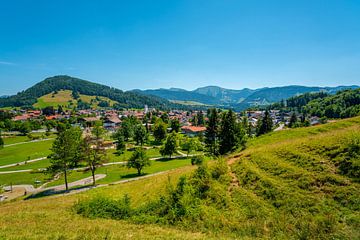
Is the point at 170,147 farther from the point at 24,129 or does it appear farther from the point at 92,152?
the point at 24,129

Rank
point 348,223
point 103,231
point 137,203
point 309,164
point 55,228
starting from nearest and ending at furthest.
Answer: point 348,223 < point 103,231 < point 55,228 < point 309,164 < point 137,203

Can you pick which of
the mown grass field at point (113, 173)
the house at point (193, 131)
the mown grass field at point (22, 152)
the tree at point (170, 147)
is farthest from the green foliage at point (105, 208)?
the house at point (193, 131)

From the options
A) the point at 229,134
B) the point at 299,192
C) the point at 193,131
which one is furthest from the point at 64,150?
the point at 193,131

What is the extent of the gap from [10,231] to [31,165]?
2427 inches

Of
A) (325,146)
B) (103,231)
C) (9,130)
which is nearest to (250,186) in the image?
(325,146)

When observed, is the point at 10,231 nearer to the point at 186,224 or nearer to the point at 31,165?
the point at 186,224

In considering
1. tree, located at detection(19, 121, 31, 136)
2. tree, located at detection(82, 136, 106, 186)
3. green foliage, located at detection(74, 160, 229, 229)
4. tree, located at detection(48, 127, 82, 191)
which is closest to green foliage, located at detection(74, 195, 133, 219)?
green foliage, located at detection(74, 160, 229, 229)

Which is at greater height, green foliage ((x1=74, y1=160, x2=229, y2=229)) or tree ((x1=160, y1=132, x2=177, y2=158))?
green foliage ((x1=74, y1=160, x2=229, y2=229))

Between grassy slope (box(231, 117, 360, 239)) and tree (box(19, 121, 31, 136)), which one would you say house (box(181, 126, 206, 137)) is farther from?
tree (box(19, 121, 31, 136))

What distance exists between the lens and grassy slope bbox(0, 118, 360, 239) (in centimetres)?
974

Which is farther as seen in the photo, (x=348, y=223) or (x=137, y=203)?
(x=137, y=203)

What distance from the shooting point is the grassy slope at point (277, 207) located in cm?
974

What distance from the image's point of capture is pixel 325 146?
47.3 ft

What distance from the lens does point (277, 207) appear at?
1152 cm
